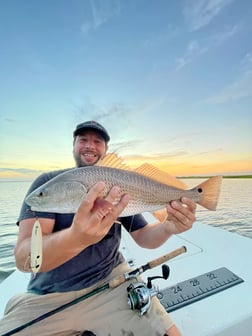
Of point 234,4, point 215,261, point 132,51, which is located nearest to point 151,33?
point 132,51

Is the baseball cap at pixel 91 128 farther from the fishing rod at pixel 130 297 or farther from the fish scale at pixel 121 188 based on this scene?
the fishing rod at pixel 130 297

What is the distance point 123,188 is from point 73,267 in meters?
0.74

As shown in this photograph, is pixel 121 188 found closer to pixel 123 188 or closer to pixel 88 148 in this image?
pixel 123 188

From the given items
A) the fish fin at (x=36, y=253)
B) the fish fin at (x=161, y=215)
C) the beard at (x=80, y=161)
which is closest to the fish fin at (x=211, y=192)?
the fish fin at (x=161, y=215)

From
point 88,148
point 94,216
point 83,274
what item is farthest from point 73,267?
point 88,148

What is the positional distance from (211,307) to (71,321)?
1.14 metres

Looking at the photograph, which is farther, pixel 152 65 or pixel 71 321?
pixel 152 65

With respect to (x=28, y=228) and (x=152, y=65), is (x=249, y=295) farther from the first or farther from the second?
(x=152, y=65)

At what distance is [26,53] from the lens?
7309mm

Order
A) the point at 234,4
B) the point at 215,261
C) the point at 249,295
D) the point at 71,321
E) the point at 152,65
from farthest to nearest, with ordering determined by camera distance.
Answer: the point at 152,65
the point at 234,4
the point at 215,261
the point at 249,295
the point at 71,321

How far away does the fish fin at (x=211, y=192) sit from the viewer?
186cm

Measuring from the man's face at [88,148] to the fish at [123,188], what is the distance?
0.64m

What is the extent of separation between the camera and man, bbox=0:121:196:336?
4.56 feet

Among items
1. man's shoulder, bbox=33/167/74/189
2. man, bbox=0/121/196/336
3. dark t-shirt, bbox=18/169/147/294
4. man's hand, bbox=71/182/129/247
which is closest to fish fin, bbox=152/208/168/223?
man, bbox=0/121/196/336
